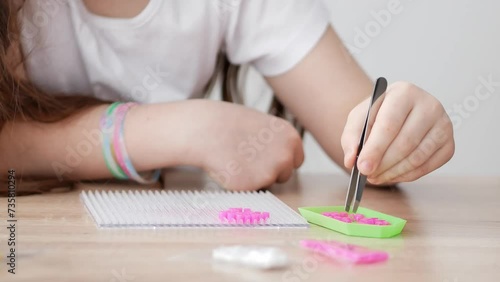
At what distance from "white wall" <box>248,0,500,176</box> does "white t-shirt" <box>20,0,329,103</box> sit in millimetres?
743

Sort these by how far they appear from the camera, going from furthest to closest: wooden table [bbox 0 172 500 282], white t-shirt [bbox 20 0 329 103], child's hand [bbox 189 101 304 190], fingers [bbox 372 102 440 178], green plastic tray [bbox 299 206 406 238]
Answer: white t-shirt [bbox 20 0 329 103]
child's hand [bbox 189 101 304 190]
fingers [bbox 372 102 440 178]
green plastic tray [bbox 299 206 406 238]
wooden table [bbox 0 172 500 282]

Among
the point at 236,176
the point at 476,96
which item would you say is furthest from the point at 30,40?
the point at 476,96

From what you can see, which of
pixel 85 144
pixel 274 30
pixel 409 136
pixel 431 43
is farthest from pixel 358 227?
pixel 431 43

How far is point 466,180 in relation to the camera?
35.9 inches

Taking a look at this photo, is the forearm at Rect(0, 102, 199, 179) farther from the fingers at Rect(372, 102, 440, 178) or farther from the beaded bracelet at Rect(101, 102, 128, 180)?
the fingers at Rect(372, 102, 440, 178)

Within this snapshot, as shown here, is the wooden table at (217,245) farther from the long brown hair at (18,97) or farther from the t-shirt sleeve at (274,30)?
the t-shirt sleeve at (274,30)

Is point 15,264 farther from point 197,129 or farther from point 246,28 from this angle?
point 246,28

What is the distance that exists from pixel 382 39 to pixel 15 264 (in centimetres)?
140

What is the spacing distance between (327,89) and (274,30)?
111mm

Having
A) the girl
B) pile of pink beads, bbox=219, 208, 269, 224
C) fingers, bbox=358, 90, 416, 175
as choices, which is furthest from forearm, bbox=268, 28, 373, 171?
pile of pink beads, bbox=219, 208, 269, 224

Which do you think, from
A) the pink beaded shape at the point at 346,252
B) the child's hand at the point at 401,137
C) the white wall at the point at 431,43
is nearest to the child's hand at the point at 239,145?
the child's hand at the point at 401,137

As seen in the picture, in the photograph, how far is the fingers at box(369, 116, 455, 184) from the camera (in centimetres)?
65

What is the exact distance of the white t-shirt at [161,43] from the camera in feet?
2.93

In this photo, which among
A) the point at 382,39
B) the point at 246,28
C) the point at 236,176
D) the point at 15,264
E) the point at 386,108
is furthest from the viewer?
the point at 382,39
